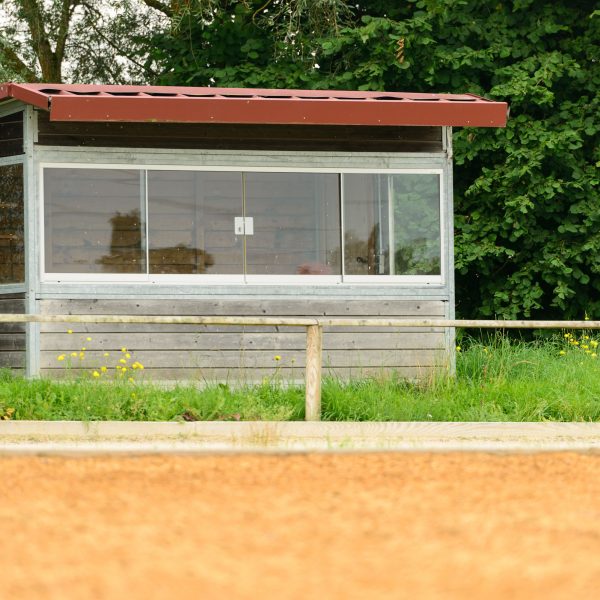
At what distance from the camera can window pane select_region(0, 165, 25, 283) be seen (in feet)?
32.3

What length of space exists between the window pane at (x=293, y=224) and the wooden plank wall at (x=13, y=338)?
214cm

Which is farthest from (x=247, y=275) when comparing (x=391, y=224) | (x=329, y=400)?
(x=329, y=400)

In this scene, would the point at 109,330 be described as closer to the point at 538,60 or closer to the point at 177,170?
the point at 177,170

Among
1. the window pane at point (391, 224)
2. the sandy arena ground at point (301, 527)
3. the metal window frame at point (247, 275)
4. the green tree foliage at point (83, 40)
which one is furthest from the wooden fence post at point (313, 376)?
the green tree foliage at point (83, 40)

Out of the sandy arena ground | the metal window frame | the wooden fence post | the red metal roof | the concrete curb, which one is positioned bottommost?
the concrete curb

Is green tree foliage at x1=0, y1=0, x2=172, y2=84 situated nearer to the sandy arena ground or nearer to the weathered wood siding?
the weathered wood siding

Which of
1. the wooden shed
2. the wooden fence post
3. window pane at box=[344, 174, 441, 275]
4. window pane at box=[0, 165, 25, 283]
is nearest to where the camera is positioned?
the wooden fence post

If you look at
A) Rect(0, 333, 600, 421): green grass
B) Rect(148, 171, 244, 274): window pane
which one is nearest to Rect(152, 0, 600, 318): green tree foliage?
Rect(148, 171, 244, 274): window pane

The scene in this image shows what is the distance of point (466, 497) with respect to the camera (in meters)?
5.22

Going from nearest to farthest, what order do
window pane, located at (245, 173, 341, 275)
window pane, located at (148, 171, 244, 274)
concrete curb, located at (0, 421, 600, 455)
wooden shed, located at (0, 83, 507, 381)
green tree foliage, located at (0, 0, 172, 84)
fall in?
concrete curb, located at (0, 421, 600, 455)
wooden shed, located at (0, 83, 507, 381)
window pane, located at (148, 171, 244, 274)
window pane, located at (245, 173, 341, 275)
green tree foliage, located at (0, 0, 172, 84)

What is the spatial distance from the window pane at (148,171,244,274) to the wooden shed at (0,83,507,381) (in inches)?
0.5

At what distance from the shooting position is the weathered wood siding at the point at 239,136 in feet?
32.6

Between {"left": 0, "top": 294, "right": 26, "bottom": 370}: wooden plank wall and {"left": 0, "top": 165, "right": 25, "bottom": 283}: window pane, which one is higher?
{"left": 0, "top": 165, "right": 25, "bottom": 283}: window pane

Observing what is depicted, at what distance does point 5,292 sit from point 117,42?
923 centimetres
